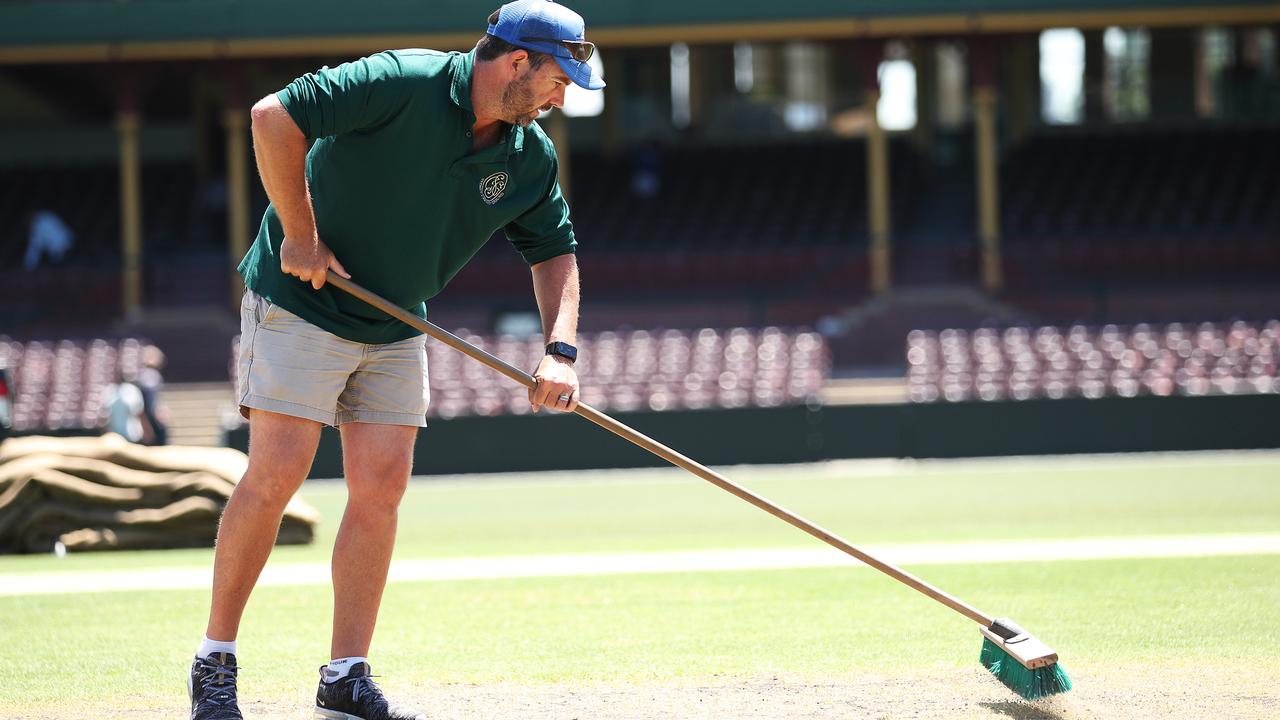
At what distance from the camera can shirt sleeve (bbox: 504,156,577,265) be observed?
4562mm

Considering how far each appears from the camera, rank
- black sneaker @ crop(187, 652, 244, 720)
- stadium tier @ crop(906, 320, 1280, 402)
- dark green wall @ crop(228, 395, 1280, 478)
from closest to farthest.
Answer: black sneaker @ crop(187, 652, 244, 720) → dark green wall @ crop(228, 395, 1280, 478) → stadium tier @ crop(906, 320, 1280, 402)

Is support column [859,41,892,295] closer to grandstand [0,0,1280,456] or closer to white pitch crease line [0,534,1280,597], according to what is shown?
grandstand [0,0,1280,456]

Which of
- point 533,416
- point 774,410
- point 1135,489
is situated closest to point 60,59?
point 533,416

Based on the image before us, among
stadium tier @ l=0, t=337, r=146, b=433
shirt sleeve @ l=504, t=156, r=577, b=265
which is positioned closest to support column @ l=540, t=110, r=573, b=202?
stadium tier @ l=0, t=337, r=146, b=433

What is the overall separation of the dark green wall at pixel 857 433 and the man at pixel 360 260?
43.8 ft

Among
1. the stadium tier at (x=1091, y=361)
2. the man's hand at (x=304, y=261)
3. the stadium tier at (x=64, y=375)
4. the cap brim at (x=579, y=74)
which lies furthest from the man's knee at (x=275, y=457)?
the stadium tier at (x=64, y=375)

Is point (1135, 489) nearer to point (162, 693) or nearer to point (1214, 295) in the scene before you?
point (162, 693)

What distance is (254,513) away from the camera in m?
4.09

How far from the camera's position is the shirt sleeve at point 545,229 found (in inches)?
180

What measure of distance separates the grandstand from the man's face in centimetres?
1390

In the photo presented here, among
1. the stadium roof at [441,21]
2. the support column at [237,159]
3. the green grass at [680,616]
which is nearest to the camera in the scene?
the green grass at [680,616]

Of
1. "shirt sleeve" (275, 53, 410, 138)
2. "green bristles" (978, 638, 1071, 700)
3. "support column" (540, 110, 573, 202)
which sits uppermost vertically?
"support column" (540, 110, 573, 202)

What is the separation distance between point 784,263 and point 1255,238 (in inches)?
310

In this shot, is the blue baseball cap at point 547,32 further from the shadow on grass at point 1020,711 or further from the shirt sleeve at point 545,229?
the shadow on grass at point 1020,711
